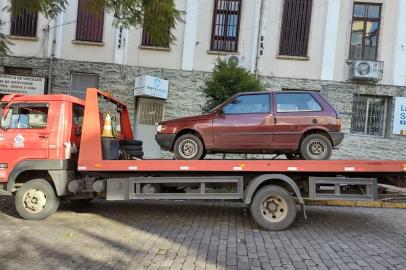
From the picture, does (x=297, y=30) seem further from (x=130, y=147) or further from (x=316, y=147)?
(x=130, y=147)

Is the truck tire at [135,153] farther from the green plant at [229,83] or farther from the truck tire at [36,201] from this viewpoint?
the green plant at [229,83]

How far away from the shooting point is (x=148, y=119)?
19.8 metres

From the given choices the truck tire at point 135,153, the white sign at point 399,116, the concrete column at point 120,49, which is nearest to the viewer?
the truck tire at point 135,153

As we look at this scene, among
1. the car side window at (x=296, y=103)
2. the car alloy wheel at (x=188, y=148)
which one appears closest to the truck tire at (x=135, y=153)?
the car alloy wheel at (x=188, y=148)

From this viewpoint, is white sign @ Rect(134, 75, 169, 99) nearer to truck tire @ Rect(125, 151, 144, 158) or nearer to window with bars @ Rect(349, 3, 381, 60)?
window with bars @ Rect(349, 3, 381, 60)

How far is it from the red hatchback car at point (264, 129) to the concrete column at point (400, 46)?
452 inches

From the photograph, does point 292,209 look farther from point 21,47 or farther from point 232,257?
point 21,47

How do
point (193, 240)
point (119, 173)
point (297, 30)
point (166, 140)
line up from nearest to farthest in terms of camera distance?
1. point (193, 240)
2. point (119, 173)
3. point (166, 140)
4. point (297, 30)

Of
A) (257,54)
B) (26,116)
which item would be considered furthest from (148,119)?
(26,116)

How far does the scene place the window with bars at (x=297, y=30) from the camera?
64.8 ft

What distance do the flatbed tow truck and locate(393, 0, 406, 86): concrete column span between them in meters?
12.0

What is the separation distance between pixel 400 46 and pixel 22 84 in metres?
14.8

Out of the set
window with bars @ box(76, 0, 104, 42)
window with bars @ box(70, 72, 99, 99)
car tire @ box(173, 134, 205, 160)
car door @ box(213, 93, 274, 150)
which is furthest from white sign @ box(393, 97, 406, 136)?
car tire @ box(173, 134, 205, 160)

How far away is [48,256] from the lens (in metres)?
6.36
